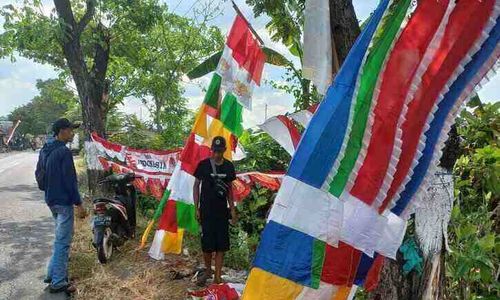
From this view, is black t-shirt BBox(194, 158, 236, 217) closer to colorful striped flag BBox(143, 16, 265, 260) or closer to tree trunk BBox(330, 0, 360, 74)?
colorful striped flag BBox(143, 16, 265, 260)

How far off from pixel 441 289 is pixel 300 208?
1.61 meters

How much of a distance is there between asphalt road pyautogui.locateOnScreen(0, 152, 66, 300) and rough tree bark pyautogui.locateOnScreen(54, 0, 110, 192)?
5.76 ft

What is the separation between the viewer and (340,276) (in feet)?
7.86

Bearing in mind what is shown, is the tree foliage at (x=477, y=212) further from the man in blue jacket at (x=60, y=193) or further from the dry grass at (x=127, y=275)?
the man in blue jacket at (x=60, y=193)

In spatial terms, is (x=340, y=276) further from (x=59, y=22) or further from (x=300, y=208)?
(x=59, y=22)

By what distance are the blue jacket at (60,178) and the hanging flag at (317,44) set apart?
3.73 m

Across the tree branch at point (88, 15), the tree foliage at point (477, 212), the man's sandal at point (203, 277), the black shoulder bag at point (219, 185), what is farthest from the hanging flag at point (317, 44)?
the tree branch at point (88, 15)

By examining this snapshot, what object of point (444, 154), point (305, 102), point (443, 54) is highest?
point (305, 102)

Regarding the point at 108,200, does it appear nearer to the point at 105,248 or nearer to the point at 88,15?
the point at 105,248

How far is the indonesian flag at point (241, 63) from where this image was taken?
5500 millimetres

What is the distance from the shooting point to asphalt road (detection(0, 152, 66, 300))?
18.2 feet

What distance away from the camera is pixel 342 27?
3.44m

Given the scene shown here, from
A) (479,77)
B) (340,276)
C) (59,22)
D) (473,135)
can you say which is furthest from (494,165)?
(59,22)

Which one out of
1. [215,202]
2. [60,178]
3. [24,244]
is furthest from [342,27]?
[24,244]
